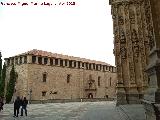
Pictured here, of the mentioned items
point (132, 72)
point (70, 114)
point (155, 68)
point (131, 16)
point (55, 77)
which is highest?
point (131, 16)

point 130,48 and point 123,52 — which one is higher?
point 130,48

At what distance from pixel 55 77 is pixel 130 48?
2883cm

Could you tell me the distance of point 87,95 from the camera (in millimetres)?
55938

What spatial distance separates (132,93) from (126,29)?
6501 millimetres

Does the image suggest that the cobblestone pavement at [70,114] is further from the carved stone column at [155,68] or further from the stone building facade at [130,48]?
the carved stone column at [155,68]

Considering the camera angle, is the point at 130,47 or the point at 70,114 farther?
the point at 130,47

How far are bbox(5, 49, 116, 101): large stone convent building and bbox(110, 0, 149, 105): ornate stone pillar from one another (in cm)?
2561

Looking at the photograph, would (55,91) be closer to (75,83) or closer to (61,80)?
(61,80)

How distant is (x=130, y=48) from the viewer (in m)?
22.7

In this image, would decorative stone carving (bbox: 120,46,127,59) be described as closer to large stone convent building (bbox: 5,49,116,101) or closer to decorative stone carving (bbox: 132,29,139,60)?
decorative stone carving (bbox: 132,29,139,60)

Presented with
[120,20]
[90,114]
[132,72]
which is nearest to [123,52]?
[132,72]

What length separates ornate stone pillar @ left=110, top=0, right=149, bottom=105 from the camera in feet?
71.3

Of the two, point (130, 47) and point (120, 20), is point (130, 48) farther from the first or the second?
point (120, 20)

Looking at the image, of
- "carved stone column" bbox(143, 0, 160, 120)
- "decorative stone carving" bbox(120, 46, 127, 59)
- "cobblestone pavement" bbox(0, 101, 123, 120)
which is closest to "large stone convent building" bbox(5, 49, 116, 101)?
"cobblestone pavement" bbox(0, 101, 123, 120)
